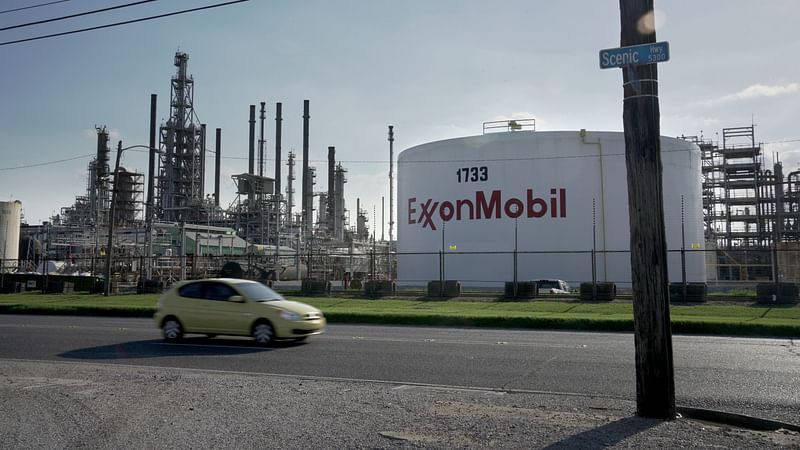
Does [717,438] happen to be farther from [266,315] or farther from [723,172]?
[723,172]

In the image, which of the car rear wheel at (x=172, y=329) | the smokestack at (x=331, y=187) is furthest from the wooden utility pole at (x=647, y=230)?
the smokestack at (x=331, y=187)

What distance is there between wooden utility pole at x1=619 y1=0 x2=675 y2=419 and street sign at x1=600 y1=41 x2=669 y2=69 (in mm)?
134

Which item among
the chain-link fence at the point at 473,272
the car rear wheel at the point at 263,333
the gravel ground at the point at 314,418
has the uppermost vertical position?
the chain-link fence at the point at 473,272

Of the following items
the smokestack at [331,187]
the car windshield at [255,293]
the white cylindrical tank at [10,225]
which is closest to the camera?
the car windshield at [255,293]

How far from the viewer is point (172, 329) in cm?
1475

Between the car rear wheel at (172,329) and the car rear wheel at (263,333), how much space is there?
6.25 feet

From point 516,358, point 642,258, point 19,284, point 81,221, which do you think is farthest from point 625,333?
point 81,221

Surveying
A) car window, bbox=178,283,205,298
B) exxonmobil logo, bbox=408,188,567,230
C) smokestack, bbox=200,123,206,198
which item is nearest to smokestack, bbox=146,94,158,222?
smokestack, bbox=200,123,206,198

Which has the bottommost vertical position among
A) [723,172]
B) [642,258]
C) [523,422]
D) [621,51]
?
[523,422]

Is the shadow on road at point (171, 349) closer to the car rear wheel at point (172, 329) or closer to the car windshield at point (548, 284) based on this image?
the car rear wheel at point (172, 329)

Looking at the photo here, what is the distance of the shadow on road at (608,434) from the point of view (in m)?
5.87

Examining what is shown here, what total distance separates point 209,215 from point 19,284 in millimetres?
27074

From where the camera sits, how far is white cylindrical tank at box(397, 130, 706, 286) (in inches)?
1359

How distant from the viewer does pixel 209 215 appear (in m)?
65.4
